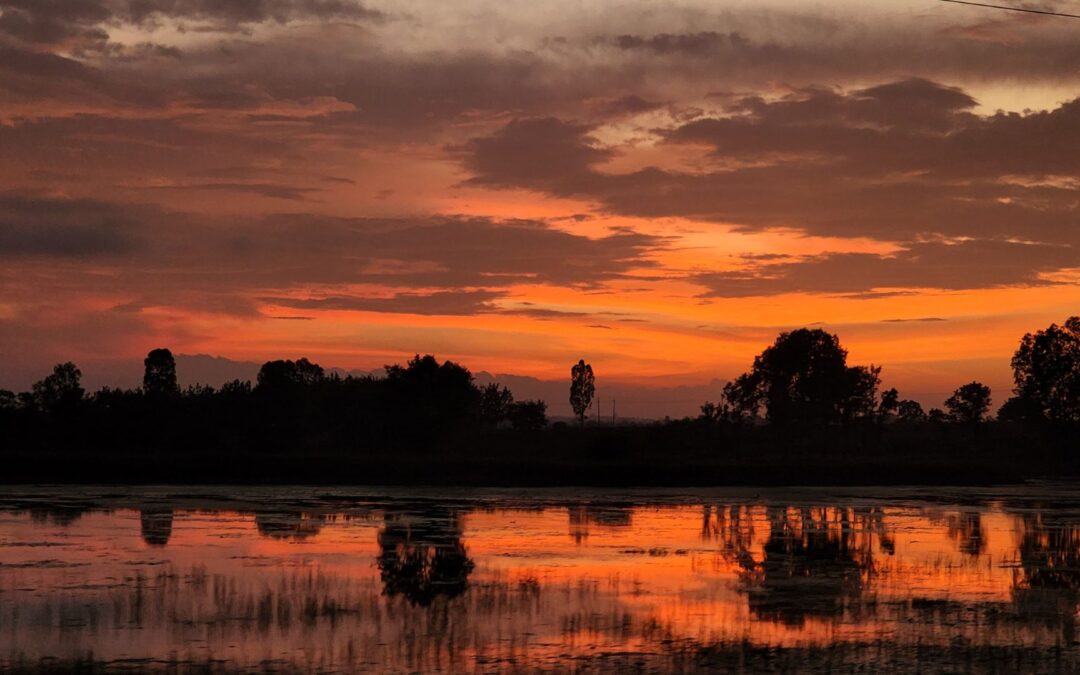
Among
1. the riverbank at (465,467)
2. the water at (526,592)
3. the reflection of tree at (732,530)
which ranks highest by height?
the riverbank at (465,467)

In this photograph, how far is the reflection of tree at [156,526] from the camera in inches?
1412

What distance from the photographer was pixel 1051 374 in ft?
445

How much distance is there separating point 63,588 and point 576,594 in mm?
10737

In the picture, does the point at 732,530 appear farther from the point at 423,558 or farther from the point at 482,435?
the point at 482,435

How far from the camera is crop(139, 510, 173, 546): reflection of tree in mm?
35875

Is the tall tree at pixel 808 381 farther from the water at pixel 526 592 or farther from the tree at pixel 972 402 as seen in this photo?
the water at pixel 526 592

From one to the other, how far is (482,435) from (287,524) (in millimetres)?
114082

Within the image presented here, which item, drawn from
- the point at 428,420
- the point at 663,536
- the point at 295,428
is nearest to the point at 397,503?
the point at 663,536

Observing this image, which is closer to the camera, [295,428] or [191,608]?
[191,608]

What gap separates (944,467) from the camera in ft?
321

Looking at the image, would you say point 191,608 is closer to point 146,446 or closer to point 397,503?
point 397,503

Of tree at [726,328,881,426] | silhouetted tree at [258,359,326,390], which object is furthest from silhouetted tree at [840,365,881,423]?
silhouetted tree at [258,359,326,390]

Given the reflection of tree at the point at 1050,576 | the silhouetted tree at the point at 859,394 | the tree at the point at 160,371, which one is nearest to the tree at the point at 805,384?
the silhouetted tree at the point at 859,394

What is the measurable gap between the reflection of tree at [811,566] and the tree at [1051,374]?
93.0 metres
